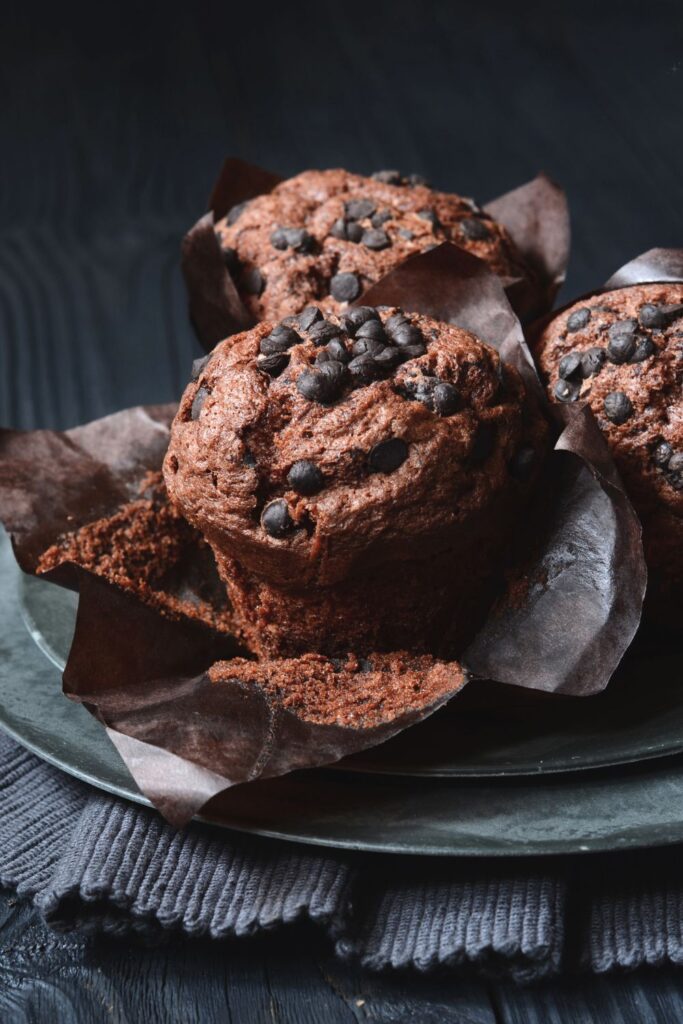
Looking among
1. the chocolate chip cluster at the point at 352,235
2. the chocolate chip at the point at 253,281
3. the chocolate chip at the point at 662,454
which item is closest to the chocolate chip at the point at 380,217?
the chocolate chip cluster at the point at 352,235

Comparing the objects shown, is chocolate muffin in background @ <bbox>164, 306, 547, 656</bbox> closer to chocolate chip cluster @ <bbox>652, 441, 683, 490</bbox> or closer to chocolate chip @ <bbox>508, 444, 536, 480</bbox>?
chocolate chip @ <bbox>508, 444, 536, 480</bbox>

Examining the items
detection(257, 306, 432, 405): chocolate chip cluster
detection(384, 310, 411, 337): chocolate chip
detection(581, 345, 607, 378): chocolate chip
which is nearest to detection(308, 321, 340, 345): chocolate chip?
detection(257, 306, 432, 405): chocolate chip cluster

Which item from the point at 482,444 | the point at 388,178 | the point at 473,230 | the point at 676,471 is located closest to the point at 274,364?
the point at 482,444

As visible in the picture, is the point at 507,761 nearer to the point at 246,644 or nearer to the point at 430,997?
the point at 430,997

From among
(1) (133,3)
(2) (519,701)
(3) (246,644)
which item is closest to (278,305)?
(3) (246,644)

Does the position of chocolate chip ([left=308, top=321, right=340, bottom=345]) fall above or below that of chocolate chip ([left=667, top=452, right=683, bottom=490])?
above

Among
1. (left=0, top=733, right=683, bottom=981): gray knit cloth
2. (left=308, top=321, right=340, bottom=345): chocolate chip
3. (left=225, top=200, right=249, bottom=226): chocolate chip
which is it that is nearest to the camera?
(left=0, top=733, right=683, bottom=981): gray knit cloth

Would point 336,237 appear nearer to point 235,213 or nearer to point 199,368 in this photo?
point 235,213

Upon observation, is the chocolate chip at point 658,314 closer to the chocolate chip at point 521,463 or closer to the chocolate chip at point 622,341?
the chocolate chip at point 622,341
